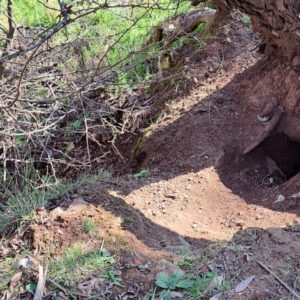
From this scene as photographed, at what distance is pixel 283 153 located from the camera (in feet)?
13.0

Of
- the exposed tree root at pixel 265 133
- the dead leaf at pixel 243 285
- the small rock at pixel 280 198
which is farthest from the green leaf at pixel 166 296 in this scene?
the exposed tree root at pixel 265 133

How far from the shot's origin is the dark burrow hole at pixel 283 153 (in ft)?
12.8

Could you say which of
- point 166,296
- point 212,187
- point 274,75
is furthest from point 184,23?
point 166,296

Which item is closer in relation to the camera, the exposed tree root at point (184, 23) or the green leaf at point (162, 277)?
the green leaf at point (162, 277)

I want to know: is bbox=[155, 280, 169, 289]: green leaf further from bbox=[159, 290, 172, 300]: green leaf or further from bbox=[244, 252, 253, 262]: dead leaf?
bbox=[244, 252, 253, 262]: dead leaf

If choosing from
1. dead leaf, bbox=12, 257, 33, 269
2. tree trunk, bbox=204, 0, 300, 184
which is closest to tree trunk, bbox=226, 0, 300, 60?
tree trunk, bbox=204, 0, 300, 184

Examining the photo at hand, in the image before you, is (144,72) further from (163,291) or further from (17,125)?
(163,291)

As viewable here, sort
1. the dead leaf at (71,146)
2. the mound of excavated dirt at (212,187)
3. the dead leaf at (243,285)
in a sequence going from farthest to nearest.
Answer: the dead leaf at (71,146), the mound of excavated dirt at (212,187), the dead leaf at (243,285)

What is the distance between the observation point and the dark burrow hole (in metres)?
3.90

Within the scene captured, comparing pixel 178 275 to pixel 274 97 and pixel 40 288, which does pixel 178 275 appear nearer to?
pixel 40 288

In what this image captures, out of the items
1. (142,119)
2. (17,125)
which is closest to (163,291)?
(17,125)

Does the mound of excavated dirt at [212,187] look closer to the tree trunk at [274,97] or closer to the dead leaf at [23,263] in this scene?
the tree trunk at [274,97]

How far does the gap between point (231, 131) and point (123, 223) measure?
1523 millimetres

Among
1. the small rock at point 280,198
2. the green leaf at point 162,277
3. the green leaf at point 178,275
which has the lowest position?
the small rock at point 280,198
